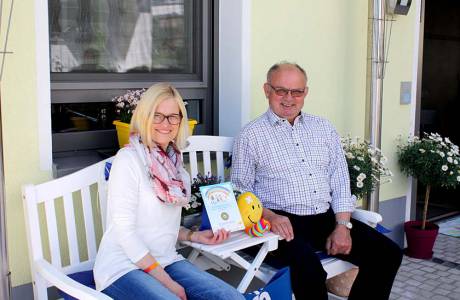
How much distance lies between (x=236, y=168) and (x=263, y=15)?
3.46 feet

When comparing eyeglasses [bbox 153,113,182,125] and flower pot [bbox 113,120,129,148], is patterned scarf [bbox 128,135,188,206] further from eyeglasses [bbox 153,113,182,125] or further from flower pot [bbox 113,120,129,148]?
flower pot [bbox 113,120,129,148]

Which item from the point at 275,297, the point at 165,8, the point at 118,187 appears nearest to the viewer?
the point at 118,187

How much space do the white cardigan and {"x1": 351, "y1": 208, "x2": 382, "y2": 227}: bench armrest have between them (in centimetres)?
130

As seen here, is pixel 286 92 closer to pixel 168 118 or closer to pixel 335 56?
pixel 168 118

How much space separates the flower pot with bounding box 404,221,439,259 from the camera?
432cm

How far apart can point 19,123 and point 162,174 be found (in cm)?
73

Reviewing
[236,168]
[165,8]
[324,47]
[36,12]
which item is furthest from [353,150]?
[36,12]

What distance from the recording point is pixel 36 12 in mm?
2461

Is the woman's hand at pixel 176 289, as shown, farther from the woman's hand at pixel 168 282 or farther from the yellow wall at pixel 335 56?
the yellow wall at pixel 335 56

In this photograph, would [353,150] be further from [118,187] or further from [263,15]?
[118,187]

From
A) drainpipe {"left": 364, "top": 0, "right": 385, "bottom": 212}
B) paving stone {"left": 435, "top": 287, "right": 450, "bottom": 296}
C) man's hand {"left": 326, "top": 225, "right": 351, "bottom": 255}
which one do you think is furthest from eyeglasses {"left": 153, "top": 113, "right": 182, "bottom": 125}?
paving stone {"left": 435, "top": 287, "right": 450, "bottom": 296}

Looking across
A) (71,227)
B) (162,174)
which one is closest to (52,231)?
(71,227)

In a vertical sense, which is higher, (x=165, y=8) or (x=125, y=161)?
(x=165, y=8)

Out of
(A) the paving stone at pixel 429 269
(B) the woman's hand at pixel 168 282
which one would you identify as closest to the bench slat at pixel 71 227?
(B) the woman's hand at pixel 168 282
